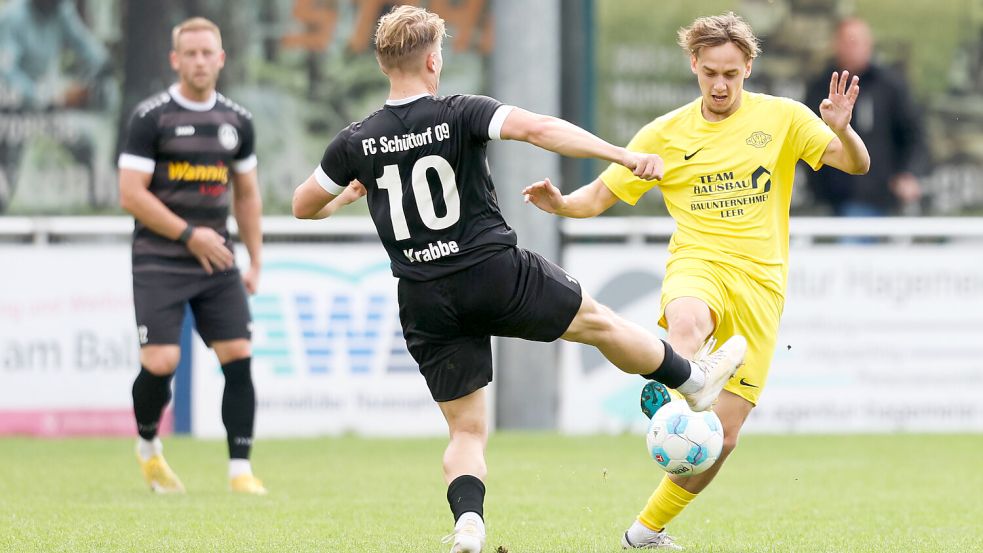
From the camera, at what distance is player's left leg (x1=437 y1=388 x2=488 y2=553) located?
5.85 meters

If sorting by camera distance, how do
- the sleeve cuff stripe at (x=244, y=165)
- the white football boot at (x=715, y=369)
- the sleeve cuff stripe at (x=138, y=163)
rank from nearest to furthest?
the white football boot at (x=715, y=369), the sleeve cuff stripe at (x=138, y=163), the sleeve cuff stripe at (x=244, y=165)

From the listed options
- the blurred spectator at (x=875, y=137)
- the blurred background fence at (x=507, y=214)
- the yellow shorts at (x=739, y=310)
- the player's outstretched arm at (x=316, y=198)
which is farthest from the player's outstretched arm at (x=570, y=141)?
the blurred spectator at (x=875, y=137)

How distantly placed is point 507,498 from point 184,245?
7.21 feet

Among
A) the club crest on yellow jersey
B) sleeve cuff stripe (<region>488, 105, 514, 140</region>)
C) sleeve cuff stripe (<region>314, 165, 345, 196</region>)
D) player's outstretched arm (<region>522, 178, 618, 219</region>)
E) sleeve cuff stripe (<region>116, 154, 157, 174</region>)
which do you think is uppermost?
sleeve cuff stripe (<region>488, 105, 514, 140</region>)

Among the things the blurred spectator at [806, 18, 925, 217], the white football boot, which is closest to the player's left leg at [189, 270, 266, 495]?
the white football boot

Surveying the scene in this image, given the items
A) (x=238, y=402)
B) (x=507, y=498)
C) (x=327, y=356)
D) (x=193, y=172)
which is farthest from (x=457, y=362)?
(x=327, y=356)

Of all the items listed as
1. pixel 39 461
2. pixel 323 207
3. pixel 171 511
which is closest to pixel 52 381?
pixel 39 461

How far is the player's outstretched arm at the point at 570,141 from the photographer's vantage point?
18.2 ft

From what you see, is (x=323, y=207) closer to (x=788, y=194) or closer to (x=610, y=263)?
(x=788, y=194)

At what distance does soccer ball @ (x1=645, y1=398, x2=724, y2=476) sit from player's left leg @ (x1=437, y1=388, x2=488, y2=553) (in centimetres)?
65

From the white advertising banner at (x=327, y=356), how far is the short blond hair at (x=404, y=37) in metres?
6.44

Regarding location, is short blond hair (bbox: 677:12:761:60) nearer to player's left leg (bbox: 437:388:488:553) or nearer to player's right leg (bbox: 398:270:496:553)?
player's right leg (bbox: 398:270:496:553)

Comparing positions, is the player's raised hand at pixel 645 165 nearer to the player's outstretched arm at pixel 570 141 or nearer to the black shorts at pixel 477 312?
the player's outstretched arm at pixel 570 141

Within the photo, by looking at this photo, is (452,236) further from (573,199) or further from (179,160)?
(179,160)
